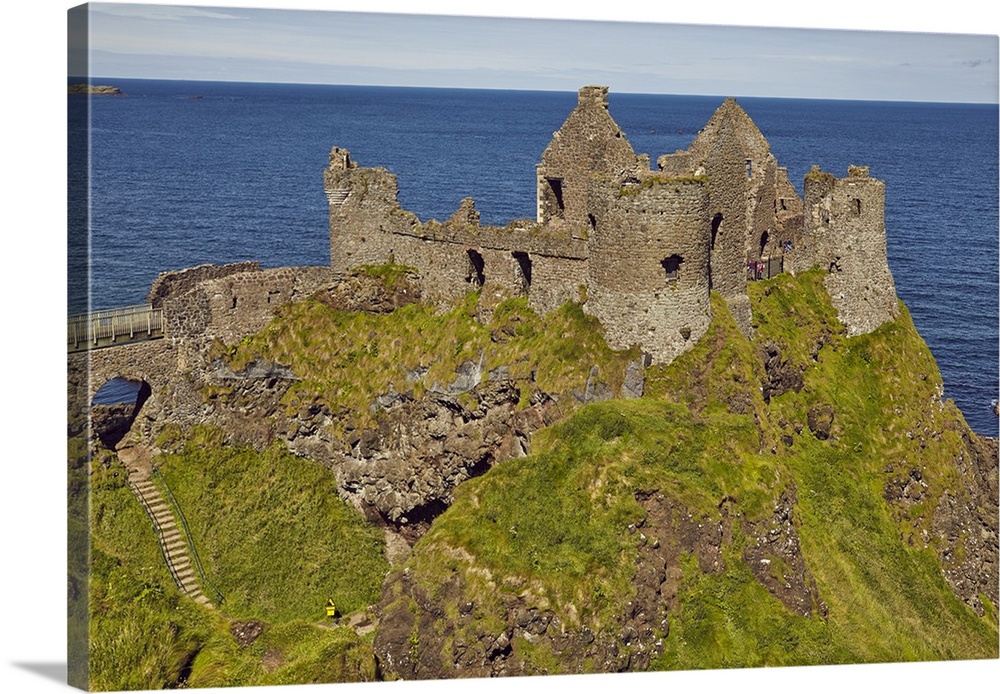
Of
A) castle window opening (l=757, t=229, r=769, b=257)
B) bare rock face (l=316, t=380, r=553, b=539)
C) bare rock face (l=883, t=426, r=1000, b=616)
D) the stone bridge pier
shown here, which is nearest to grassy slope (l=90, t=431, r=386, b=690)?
bare rock face (l=316, t=380, r=553, b=539)

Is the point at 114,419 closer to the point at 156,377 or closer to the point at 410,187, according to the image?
the point at 156,377

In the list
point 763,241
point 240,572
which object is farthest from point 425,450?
point 763,241

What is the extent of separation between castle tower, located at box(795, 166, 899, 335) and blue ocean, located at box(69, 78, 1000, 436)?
533cm

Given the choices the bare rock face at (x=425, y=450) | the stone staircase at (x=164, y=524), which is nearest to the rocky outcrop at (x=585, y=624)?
the bare rock face at (x=425, y=450)

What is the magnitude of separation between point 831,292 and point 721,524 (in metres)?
14.6

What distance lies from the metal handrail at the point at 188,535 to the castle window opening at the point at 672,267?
17099 millimetres

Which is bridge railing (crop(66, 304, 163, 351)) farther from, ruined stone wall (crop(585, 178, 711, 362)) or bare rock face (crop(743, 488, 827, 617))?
bare rock face (crop(743, 488, 827, 617))

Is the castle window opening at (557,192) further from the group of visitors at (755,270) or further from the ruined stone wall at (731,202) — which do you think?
the group of visitors at (755,270)

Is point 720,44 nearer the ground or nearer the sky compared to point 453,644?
nearer the sky

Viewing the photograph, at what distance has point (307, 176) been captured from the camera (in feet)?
426

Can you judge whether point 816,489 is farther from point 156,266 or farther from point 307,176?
point 307,176

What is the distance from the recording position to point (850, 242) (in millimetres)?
49375

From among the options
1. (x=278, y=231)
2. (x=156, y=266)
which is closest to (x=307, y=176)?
(x=278, y=231)

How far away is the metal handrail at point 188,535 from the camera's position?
45.0 metres
